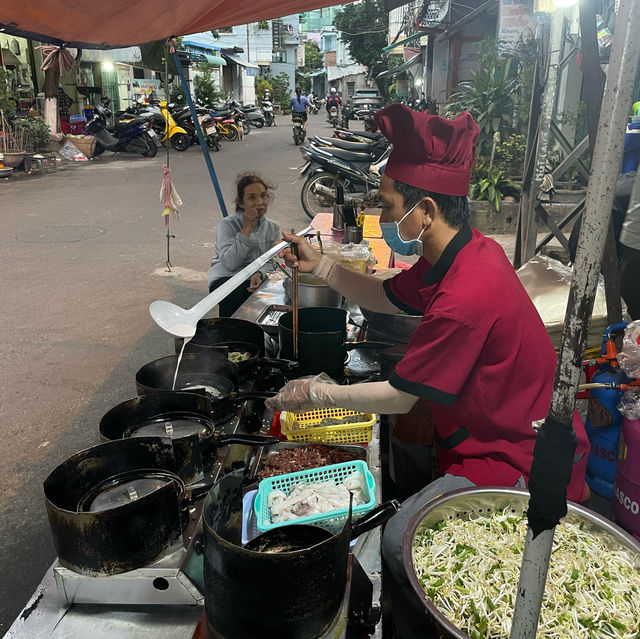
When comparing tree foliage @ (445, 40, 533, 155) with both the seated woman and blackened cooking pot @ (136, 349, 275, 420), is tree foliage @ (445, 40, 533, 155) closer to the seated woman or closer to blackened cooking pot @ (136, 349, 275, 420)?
the seated woman

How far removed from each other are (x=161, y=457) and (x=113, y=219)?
8670mm

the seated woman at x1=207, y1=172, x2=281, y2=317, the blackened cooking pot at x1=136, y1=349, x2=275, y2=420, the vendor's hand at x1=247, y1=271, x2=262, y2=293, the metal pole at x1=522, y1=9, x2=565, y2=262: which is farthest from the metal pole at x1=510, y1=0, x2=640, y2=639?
the metal pole at x1=522, y1=9, x2=565, y2=262

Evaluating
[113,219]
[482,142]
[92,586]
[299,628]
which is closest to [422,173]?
[299,628]

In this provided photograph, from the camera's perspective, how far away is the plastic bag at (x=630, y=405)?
2617 mm

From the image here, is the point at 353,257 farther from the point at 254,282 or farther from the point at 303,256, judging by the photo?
the point at 303,256

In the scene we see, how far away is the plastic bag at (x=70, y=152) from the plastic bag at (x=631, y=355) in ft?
53.2

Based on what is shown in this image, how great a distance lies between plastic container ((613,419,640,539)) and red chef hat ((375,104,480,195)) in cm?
151

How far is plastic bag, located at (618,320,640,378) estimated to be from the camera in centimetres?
270

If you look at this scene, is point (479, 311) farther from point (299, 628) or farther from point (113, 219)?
point (113, 219)

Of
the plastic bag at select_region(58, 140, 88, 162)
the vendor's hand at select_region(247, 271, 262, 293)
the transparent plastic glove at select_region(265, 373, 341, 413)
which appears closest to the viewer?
the transparent plastic glove at select_region(265, 373, 341, 413)

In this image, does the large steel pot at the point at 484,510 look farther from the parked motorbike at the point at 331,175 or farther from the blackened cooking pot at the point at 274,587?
the parked motorbike at the point at 331,175

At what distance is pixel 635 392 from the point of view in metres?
2.68

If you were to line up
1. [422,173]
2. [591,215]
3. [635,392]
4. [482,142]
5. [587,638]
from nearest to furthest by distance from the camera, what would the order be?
1. [591,215]
2. [587,638]
3. [422,173]
4. [635,392]
5. [482,142]

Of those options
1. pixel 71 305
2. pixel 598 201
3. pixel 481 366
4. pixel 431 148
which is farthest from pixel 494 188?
pixel 598 201
